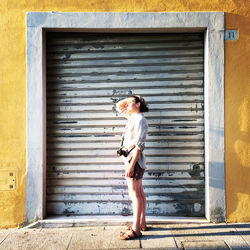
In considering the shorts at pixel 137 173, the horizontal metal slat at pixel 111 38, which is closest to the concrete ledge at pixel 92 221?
the shorts at pixel 137 173

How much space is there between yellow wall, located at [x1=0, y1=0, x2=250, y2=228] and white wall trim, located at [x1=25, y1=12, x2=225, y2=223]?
97 millimetres

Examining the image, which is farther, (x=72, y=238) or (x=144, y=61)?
(x=144, y=61)

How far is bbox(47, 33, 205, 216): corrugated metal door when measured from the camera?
4.21 meters

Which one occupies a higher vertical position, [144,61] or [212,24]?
[212,24]

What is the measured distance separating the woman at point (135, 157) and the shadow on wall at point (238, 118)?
1.36 metres

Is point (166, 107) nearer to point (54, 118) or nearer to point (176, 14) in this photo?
point (176, 14)

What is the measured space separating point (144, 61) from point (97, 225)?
103 inches

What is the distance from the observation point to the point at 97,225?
4.04 m

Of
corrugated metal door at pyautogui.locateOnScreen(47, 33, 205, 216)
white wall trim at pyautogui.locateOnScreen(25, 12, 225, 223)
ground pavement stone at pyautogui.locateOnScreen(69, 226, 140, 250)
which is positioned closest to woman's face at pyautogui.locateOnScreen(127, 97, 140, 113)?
corrugated metal door at pyautogui.locateOnScreen(47, 33, 205, 216)

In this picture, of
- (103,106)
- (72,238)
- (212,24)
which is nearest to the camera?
(72,238)

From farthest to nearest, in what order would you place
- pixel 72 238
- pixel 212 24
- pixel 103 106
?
pixel 103 106
pixel 212 24
pixel 72 238

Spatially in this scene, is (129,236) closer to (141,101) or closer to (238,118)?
(141,101)

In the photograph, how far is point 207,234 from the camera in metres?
3.69

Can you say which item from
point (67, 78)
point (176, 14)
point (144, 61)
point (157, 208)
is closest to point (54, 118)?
point (67, 78)
